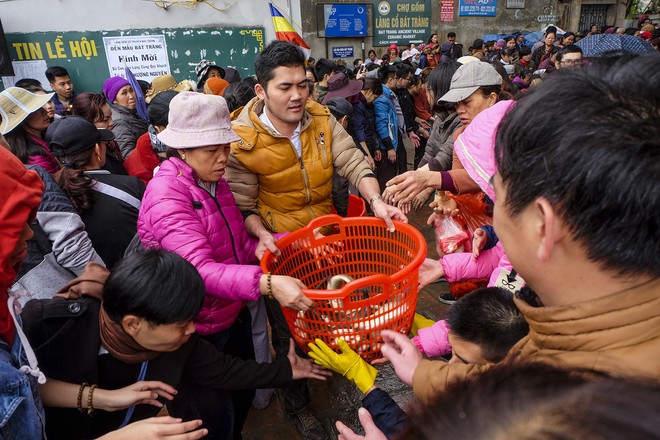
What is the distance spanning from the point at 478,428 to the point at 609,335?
1.36 feet

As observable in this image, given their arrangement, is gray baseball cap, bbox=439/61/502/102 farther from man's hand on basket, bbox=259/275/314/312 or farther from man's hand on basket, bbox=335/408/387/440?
man's hand on basket, bbox=335/408/387/440

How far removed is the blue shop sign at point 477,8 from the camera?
48.6ft

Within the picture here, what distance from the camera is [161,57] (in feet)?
31.7

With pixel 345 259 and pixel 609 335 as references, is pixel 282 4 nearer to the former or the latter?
pixel 345 259

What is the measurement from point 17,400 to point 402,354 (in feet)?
3.61

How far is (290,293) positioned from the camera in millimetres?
1475

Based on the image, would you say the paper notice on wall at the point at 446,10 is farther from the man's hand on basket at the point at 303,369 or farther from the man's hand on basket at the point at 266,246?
the man's hand on basket at the point at 303,369

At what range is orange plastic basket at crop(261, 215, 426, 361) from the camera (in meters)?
1.48

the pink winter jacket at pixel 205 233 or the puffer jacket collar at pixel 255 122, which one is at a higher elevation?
the puffer jacket collar at pixel 255 122

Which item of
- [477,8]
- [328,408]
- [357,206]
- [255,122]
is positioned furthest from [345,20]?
[328,408]

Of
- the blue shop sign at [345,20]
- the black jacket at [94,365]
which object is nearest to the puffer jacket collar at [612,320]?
the black jacket at [94,365]

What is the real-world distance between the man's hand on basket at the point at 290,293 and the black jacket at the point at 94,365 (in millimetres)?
463

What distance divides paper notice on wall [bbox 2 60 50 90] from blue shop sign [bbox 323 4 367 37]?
25.5 ft

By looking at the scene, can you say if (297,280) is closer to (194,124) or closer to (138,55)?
(194,124)
